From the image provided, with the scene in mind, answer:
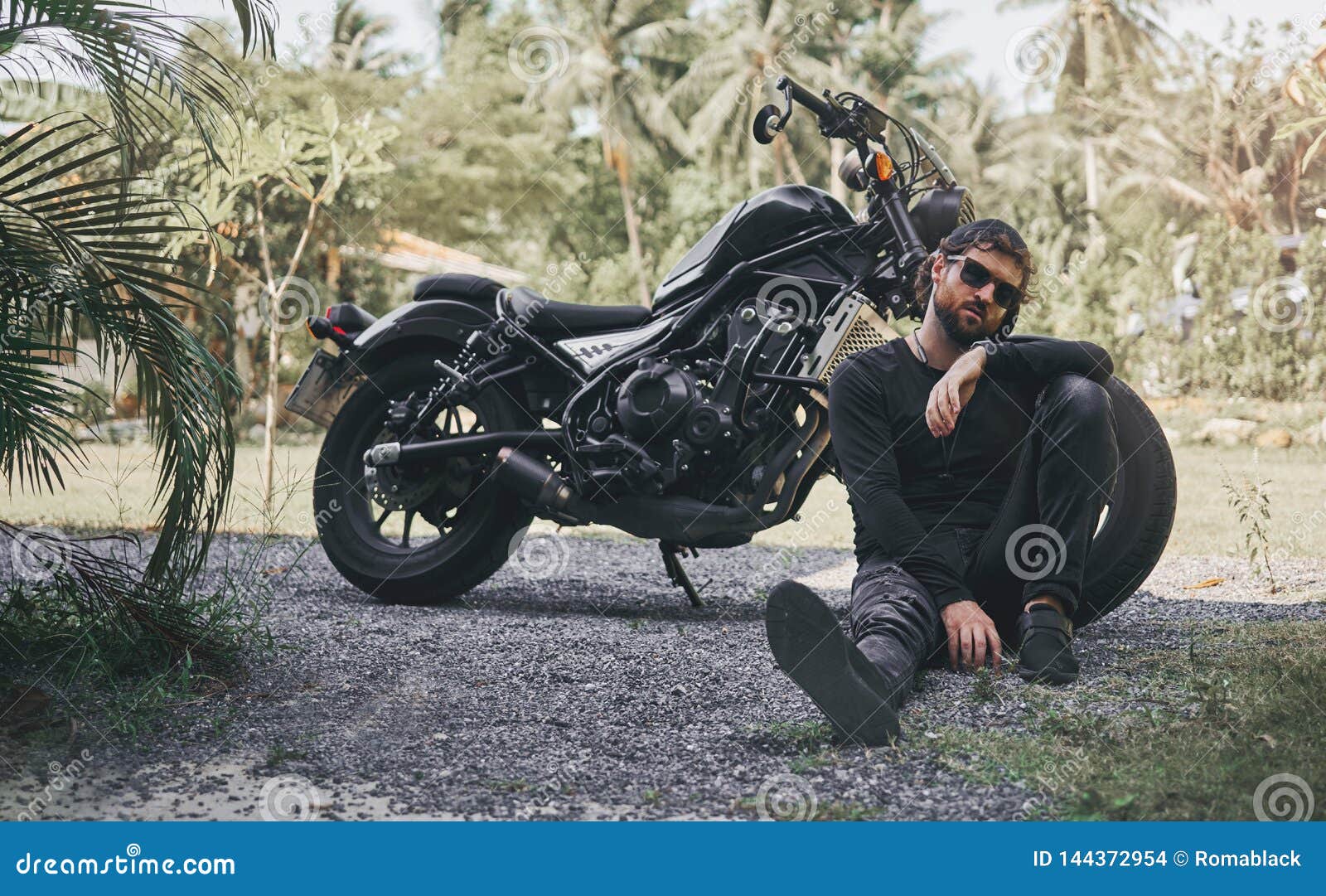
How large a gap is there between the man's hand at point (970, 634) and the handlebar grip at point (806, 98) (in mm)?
1970

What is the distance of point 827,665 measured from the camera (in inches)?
113

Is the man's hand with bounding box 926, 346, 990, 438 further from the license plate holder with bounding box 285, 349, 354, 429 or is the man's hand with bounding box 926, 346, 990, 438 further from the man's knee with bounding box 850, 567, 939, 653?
the license plate holder with bounding box 285, 349, 354, 429

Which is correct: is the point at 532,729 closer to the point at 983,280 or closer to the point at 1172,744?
the point at 1172,744

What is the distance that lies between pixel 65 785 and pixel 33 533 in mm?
1001

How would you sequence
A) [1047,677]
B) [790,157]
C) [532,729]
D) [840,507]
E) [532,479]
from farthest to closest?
[790,157]
[840,507]
[532,479]
[1047,677]
[532,729]

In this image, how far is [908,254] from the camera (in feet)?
14.8

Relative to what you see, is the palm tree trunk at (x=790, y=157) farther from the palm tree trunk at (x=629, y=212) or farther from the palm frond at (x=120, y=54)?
the palm frond at (x=120, y=54)

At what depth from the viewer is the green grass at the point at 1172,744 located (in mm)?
2564

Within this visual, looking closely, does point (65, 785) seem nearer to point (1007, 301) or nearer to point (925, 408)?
point (925, 408)

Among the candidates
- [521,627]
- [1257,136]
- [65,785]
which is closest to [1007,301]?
[521,627]

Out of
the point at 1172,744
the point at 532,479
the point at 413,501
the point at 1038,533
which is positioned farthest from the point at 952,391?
the point at 413,501

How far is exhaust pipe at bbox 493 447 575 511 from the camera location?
494cm

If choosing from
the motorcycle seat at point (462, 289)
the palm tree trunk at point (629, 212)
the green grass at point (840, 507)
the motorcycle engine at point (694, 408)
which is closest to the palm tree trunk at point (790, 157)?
the palm tree trunk at point (629, 212)

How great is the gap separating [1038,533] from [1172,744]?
0.83 metres
